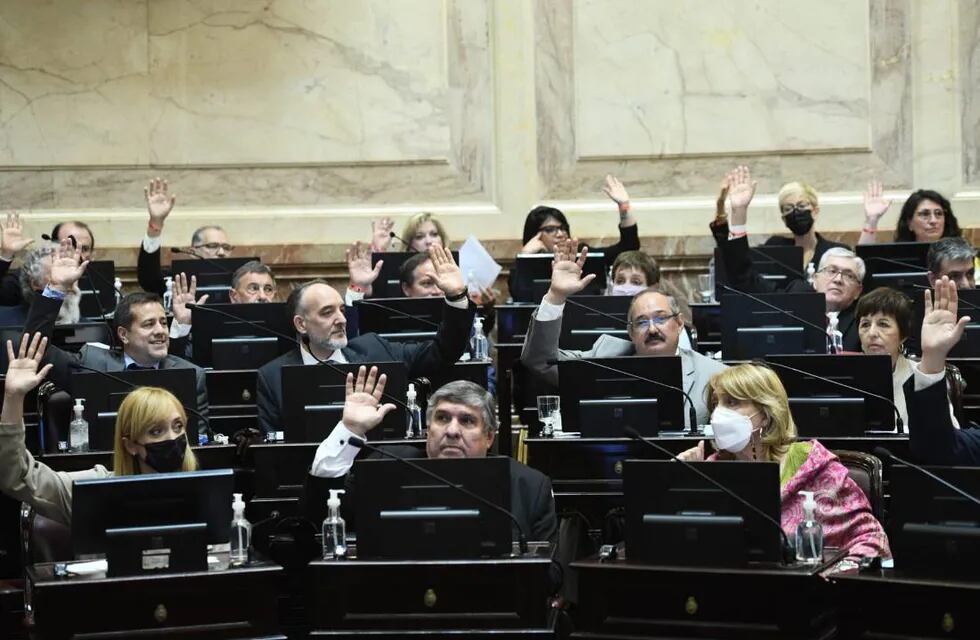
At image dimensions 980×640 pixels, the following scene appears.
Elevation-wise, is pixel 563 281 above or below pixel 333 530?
above

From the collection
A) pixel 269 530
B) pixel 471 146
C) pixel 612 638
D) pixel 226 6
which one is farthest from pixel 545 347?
pixel 226 6

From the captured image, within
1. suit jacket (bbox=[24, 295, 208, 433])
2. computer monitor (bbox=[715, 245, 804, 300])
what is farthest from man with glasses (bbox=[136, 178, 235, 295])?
computer monitor (bbox=[715, 245, 804, 300])

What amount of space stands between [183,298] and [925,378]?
4.26 metres

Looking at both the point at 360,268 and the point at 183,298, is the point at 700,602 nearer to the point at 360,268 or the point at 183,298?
the point at 360,268

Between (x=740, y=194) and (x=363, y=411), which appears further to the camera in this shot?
(x=740, y=194)

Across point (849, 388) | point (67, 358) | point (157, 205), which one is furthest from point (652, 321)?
point (157, 205)

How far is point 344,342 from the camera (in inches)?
277

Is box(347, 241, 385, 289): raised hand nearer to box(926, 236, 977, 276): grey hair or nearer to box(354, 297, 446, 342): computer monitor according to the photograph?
box(354, 297, 446, 342): computer monitor

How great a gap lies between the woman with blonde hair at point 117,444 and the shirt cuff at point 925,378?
7.65 feet

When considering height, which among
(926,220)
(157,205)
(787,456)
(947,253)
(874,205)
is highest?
(157,205)

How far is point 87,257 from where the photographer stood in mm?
8859

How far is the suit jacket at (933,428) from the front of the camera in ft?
16.6

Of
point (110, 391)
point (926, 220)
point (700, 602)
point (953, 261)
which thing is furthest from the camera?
point (926, 220)

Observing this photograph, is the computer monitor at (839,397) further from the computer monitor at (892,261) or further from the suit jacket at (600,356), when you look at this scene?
the computer monitor at (892,261)
